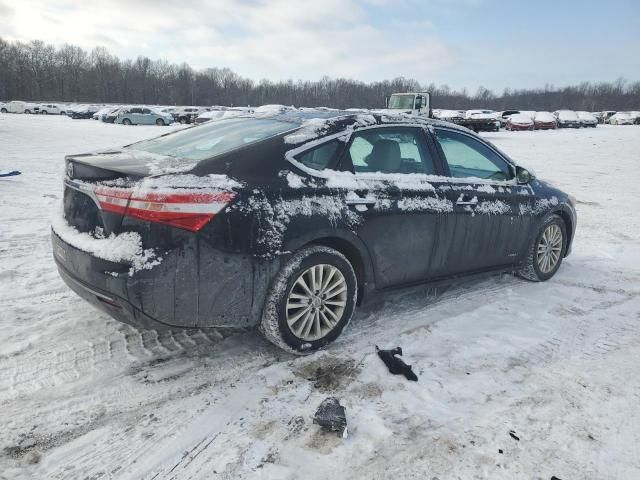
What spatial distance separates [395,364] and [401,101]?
23772mm

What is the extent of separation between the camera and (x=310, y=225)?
3.10 m

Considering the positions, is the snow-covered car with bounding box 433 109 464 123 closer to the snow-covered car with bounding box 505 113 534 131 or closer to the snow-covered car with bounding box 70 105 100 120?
the snow-covered car with bounding box 505 113 534 131

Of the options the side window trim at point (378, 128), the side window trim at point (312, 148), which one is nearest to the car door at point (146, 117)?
the side window trim at point (378, 128)

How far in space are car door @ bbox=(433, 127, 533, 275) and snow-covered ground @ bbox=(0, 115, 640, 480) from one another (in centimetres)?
43

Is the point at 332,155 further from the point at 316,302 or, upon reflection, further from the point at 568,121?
the point at 568,121

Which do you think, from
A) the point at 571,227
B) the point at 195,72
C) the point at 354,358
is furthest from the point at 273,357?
the point at 195,72

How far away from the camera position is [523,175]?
4715mm

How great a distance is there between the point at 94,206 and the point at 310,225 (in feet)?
4.27

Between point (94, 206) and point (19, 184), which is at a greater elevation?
point (94, 206)

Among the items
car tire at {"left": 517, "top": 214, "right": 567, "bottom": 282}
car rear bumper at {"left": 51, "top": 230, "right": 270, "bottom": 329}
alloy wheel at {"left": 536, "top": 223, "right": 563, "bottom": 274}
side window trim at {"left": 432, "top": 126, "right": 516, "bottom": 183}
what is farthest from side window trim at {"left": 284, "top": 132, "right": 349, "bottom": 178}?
alloy wheel at {"left": 536, "top": 223, "right": 563, "bottom": 274}

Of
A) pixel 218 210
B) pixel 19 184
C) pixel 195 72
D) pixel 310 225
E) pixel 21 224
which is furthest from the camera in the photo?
pixel 195 72

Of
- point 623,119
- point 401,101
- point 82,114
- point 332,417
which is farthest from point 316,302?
point 623,119

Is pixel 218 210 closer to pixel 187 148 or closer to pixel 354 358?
pixel 187 148

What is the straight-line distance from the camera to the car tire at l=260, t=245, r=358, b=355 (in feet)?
10.1
